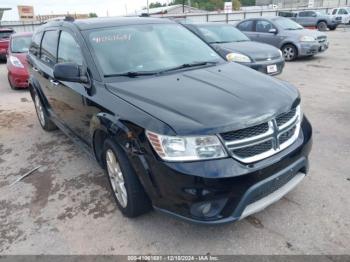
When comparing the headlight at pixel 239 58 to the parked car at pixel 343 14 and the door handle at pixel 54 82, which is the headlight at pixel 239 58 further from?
the parked car at pixel 343 14

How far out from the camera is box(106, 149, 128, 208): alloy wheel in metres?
3.04

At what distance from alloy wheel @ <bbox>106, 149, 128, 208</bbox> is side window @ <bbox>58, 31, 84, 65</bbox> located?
1.10 meters

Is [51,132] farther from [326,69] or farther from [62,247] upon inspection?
[326,69]

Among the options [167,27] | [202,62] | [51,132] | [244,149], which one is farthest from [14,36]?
[244,149]

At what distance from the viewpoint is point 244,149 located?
2459 millimetres

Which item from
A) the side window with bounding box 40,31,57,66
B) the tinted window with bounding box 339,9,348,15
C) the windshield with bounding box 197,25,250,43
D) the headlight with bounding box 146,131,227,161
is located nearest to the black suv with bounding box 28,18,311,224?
the headlight with bounding box 146,131,227,161

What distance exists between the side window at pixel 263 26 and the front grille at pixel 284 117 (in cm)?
1025

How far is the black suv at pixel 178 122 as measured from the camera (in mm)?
2398

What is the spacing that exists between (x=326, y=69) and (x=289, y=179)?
326 inches

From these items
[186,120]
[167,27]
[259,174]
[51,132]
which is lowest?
[51,132]

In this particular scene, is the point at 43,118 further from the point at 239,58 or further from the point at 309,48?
the point at 309,48

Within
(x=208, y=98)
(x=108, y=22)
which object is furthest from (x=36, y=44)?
(x=208, y=98)


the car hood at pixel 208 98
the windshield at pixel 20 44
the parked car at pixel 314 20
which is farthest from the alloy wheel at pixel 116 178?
the parked car at pixel 314 20

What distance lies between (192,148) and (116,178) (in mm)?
1077
